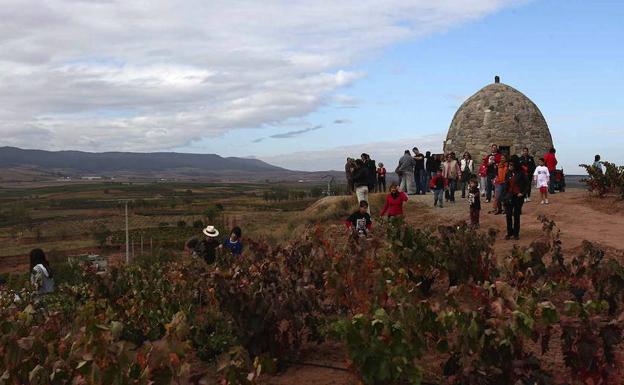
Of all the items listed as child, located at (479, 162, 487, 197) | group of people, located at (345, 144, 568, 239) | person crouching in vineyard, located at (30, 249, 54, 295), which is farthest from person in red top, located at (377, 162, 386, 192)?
person crouching in vineyard, located at (30, 249, 54, 295)

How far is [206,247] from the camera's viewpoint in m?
10.1

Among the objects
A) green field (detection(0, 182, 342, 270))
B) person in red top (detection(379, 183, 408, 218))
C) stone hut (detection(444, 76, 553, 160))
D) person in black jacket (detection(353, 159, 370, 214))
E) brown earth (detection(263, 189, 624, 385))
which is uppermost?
stone hut (detection(444, 76, 553, 160))

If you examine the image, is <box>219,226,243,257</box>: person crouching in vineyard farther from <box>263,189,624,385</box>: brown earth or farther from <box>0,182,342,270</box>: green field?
<box>0,182,342,270</box>: green field

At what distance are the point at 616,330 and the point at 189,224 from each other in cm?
6901

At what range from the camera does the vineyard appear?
12.0 feet

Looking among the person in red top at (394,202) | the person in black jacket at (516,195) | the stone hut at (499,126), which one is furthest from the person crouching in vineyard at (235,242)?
the stone hut at (499,126)

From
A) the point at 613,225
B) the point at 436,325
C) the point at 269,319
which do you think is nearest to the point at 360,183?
the point at 613,225

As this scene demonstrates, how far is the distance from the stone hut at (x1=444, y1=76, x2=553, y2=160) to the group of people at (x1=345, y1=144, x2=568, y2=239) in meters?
1.67

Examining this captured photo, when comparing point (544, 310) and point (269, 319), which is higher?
point (544, 310)

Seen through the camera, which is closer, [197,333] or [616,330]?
[616,330]

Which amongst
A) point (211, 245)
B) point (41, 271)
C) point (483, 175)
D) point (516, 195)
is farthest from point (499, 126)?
point (41, 271)

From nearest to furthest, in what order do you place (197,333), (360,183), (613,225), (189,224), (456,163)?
(197,333)
(613,225)
(360,183)
(456,163)
(189,224)

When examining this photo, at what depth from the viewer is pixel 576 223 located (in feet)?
48.3

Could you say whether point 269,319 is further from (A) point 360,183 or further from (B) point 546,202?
(B) point 546,202
